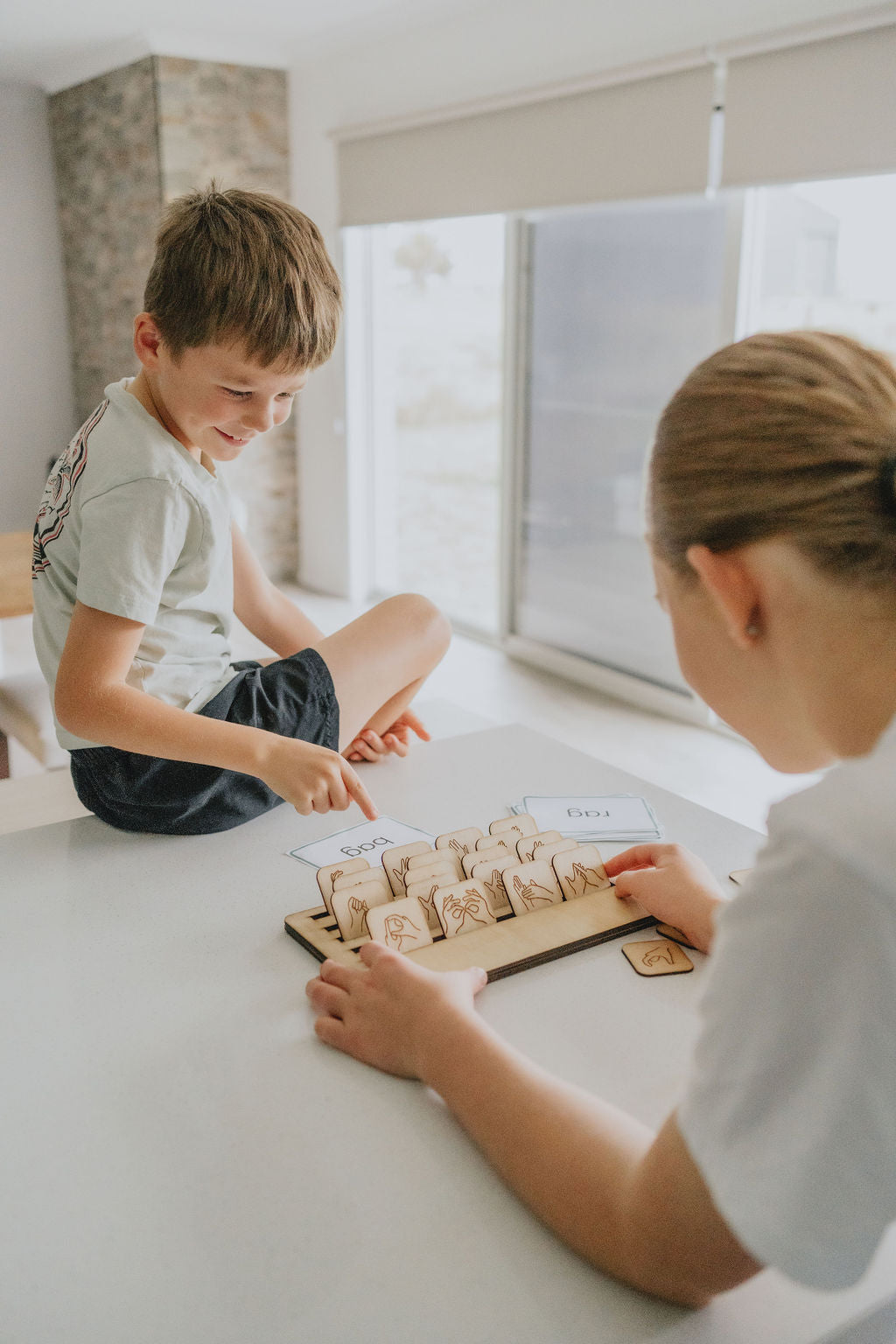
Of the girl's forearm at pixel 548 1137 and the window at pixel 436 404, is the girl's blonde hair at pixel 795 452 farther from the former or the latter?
the window at pixel 436 404

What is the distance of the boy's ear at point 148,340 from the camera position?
140 cm

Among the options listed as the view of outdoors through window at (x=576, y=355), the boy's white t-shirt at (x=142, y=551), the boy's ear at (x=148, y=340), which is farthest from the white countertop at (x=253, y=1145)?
the view of outdoors through window at (x=576, y=355)

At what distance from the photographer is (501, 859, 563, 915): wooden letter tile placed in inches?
45.8

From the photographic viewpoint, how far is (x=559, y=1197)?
74 centimetres

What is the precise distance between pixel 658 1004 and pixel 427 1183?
12.4 inches

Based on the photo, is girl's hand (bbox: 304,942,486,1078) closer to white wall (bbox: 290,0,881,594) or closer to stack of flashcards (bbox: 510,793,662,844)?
stack of flashcards (bbox: 510,793,662,844)

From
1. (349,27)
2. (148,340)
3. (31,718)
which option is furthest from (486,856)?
(349,27)

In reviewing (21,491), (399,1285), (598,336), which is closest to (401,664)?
(399,1285)

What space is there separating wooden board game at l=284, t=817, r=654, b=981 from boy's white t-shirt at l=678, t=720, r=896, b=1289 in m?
0.50

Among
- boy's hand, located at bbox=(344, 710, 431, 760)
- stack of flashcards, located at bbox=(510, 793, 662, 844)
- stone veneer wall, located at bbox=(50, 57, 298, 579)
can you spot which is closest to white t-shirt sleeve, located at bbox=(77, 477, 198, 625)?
boy's hand, located at bbox=(344, 710, 431, 760)

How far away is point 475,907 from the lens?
44.8 inches

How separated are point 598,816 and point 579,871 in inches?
9.3

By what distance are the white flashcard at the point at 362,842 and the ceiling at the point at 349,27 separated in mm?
2404

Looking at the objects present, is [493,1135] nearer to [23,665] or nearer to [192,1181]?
[192,1181]
